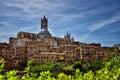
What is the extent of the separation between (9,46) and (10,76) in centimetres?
4969

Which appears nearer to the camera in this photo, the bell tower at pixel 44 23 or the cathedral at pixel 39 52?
the cathedral at pixel 39 52

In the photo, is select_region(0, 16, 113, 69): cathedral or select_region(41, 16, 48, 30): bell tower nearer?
select_region(0, 16, 113, 69): cathedral

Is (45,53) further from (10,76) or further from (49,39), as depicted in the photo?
(10,76)

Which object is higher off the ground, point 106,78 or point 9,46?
point 9,46

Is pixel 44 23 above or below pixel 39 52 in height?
above

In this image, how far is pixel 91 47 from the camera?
5597 cm

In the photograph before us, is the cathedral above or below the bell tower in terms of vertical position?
below

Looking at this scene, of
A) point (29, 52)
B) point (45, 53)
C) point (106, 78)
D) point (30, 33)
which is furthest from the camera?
point (30, 33)

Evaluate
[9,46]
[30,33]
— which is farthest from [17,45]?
[30,33]

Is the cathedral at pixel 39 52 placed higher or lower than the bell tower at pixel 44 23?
lower

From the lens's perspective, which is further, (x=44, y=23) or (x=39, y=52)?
(x=44, y=23)

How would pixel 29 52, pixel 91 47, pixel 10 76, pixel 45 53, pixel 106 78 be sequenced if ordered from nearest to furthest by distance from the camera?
pixel 10 76 → pixel 106 78 → pixel 45 53 → pixel 29 52 → pixel 91 47

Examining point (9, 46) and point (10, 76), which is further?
point (9, 46)

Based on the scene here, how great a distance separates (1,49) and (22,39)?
21.9ft
